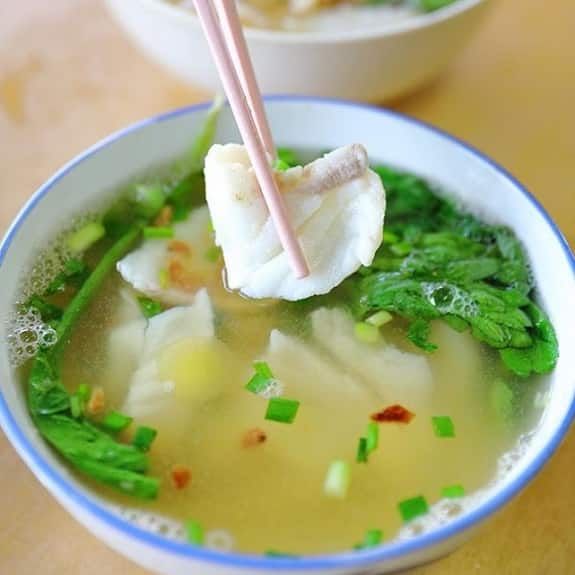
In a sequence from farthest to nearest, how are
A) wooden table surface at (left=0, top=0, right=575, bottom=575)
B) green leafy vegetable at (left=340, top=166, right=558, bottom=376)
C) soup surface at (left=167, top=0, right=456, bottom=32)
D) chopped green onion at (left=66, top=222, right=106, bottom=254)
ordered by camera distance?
soup surface at (left=167, top=0, right=456, bottom=32) < wooden table surface at (left=0, top=0, right=575, bottom=575) < chopped green onion at (left=66, top=222, right=106, bottom=254) < green leafy vegetable at (left=340, top=166, right=558, bottom=376)

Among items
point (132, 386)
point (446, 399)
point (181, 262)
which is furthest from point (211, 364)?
point (446, 399)

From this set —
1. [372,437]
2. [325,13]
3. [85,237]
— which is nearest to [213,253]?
[85,237]

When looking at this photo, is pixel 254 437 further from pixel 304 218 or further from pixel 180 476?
pixel 304 218

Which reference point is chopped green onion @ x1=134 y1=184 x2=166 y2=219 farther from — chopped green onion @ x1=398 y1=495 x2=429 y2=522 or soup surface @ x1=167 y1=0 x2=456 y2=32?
chopped green onion @ x1=398 y1=495 x2=429 y2=522

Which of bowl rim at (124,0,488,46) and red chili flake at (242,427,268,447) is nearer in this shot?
red chili flake at (242,427,268,447)

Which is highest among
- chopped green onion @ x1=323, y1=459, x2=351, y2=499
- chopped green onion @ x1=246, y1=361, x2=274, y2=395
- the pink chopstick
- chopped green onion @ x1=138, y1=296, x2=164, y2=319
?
the pink chopstick

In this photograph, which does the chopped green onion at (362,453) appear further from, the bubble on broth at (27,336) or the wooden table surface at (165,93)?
the bubble on broth at (27,336)

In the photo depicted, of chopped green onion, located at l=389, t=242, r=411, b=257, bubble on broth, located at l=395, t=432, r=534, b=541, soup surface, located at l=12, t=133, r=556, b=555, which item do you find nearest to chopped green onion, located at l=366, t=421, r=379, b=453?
soup surface, located at l=12, t=133, r=556, b=555
